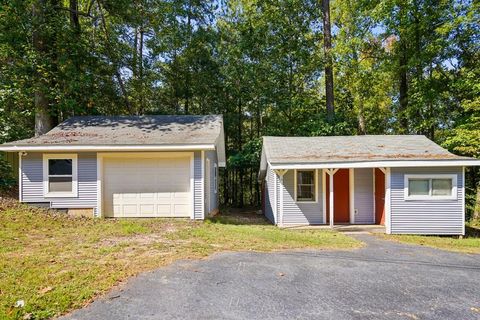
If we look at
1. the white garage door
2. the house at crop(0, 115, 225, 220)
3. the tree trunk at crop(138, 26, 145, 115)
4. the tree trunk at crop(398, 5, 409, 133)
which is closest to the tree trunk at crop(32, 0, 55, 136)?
the house at crop(0, 115, 225, 220)

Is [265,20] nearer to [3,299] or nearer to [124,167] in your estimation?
[124,167]

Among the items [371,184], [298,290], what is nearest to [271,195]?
[371,184]

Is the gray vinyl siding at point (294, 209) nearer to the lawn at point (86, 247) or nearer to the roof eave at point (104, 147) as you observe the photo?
the lawn at point (86, 247)

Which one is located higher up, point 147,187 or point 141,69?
point 141,69

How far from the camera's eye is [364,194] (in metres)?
11.5

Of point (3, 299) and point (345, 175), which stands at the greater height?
point (345, 175)

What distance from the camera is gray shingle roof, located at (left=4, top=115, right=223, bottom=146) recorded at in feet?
35.6

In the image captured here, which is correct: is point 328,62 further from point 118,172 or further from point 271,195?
point 118,172

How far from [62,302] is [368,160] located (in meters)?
9.10

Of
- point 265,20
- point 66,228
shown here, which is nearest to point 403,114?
point 265,20

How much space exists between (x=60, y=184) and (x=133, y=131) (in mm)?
3157

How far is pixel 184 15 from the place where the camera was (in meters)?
21.0

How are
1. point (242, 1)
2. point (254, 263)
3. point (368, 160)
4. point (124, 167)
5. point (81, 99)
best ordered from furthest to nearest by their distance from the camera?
point (242, 1) → point (81, 99) → point (124, 167) → point (368, 160) → point (254, 263)

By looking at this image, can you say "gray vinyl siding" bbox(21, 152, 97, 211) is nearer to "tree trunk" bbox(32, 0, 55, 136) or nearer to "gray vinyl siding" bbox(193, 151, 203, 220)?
"gray vinyl siding" bbox(193, 151, 203, 220)
